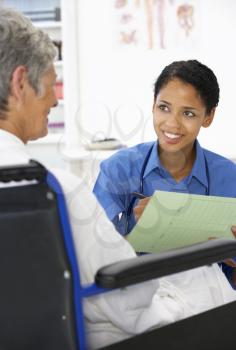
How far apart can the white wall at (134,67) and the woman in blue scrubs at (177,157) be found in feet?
5.89

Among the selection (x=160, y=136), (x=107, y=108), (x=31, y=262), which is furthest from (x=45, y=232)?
(x=107, y=108)

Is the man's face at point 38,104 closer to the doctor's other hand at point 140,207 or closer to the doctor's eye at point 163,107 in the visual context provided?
the doctor's other hand at point 140,207

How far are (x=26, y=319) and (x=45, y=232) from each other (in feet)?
0.51

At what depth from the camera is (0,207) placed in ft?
2.74

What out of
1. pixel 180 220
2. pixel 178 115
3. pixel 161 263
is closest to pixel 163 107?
pixel 178 115

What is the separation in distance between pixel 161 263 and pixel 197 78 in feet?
2.91

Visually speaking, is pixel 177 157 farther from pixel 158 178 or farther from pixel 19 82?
pixel 19 82

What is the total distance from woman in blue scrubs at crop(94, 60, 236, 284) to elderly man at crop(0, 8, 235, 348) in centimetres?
61

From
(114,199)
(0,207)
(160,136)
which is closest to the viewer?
(0,207)

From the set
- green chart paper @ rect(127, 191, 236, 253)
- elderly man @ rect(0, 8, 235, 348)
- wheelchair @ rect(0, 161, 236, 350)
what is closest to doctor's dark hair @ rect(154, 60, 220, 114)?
green chart paper @ rect(127, 191, 236, 253)

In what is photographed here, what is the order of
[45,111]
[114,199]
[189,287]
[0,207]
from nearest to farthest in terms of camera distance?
[0,207] < [45,111] < [189,287] < [114,199]

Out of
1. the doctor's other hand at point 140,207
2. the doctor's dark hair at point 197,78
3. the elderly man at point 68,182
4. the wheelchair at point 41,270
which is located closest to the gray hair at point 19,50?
the elderly man at point 68,182

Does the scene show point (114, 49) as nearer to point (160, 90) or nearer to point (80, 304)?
point (160, 90)

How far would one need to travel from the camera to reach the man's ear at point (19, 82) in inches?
38.3
